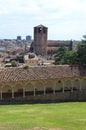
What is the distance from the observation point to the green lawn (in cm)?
2833

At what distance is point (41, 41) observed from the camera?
166 metres

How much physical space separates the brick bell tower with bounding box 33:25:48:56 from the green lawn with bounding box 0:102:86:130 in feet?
378

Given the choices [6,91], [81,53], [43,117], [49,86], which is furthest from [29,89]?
[43,117]

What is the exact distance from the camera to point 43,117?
3294 centimetres

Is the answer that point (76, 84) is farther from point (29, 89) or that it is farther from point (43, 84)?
point (29, 89)

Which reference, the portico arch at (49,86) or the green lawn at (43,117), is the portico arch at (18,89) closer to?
the portico arch at (49,86)

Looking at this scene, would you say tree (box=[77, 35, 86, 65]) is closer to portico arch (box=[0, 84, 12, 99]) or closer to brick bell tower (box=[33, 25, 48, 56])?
portico arch (box=[0, 84, 12, 99])

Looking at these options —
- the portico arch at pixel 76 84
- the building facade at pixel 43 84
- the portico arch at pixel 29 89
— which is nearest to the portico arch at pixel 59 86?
the building facade at pixel 43 84

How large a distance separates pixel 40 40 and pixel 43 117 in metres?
131

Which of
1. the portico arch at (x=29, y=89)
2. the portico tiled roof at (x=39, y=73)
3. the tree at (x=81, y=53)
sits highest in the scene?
the tree at (x=81, y=53)

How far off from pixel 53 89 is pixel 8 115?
15.1m

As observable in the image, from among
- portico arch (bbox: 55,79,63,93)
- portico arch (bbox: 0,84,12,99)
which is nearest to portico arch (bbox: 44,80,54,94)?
portico arch (bbox: 55,79,63,93)

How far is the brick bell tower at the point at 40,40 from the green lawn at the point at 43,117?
115 m

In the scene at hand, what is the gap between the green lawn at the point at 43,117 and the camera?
28.3 metres
